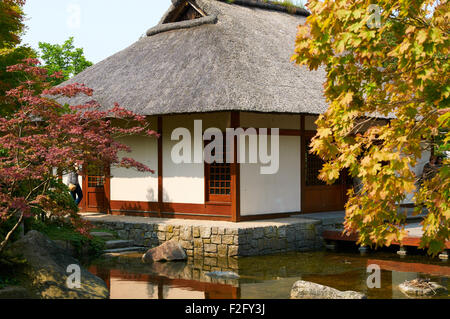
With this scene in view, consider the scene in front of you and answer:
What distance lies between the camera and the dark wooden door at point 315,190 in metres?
15.9

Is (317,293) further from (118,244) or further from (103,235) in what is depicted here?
(103,235)

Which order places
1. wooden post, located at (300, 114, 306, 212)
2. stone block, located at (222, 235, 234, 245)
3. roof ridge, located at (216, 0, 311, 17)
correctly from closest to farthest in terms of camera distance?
stone block, located at (222, 235, 234, 245), wooden post, located at (300, 114, 306, 212), roof ridge, located at (216, 0, 311, 17)

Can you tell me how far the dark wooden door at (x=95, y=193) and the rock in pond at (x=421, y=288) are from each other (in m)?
9.89

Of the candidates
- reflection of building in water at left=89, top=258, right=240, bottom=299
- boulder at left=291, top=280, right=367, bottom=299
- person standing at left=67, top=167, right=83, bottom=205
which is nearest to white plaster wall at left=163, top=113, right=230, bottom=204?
reflection of building in water at left=89, top=258, right=240, bottom=299

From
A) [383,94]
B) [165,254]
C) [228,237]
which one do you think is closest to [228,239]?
[228,237]

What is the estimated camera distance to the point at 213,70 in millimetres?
14641

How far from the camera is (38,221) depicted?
13352 millimetres

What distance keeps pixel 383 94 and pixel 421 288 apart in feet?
13.9

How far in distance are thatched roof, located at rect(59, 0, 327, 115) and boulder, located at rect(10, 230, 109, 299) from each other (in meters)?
5.26

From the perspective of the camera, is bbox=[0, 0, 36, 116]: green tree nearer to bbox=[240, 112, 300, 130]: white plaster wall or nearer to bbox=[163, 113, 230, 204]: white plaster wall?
bbox=[163, 113, 230, 204]: white plaster wall

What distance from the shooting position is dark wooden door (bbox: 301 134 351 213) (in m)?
15.9
